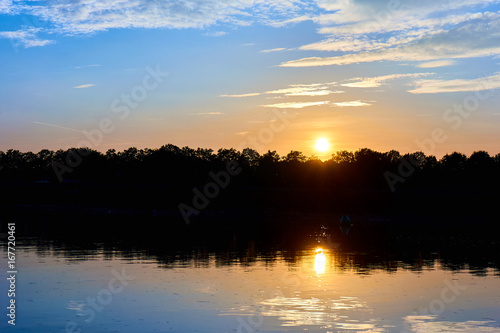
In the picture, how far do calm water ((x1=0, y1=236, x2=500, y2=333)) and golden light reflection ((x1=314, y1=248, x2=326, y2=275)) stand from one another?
144 mm

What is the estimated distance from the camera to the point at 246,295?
3206cm

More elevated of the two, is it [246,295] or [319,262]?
[319,262]

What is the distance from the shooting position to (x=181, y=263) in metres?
45.9

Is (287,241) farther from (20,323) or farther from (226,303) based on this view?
(20,323)

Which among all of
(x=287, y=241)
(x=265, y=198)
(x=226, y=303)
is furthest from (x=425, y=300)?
(x=265, y=198)

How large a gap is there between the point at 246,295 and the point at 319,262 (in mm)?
17148

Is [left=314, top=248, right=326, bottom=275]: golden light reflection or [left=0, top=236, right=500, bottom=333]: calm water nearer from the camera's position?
[left=0, top=236, right=500, bottom=333]: calm water

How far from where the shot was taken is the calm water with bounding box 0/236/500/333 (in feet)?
82.8

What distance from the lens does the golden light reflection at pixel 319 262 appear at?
4298cm

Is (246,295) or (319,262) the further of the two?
(319,262)

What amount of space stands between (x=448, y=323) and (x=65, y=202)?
603 ft

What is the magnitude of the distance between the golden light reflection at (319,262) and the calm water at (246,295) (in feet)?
0.47

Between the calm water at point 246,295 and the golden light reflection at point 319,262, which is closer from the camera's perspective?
the calm water at point 246,295

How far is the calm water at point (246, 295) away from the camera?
2525 centimetres
